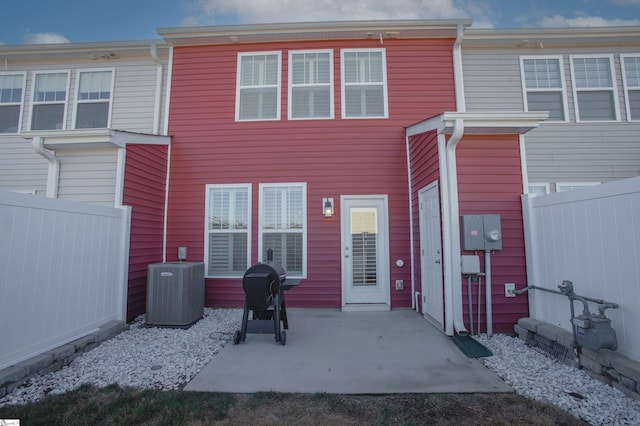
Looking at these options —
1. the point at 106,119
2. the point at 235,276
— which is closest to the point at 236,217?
the point at 235,276

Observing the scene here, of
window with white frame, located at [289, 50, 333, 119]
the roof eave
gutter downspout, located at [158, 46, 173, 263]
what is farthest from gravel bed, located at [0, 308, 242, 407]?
the roof eave

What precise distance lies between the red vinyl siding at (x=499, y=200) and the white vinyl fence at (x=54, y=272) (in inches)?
181

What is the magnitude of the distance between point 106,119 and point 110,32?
3.53m

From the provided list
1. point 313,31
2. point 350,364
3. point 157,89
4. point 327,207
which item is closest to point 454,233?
point 350,364

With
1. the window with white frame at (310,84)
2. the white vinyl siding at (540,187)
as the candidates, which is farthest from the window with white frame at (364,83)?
the white vinyl siding at (540,187)

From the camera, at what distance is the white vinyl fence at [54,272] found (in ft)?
8.58

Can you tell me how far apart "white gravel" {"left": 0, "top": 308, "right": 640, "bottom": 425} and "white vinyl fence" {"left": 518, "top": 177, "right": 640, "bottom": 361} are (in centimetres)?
49

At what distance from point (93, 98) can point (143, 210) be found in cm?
311

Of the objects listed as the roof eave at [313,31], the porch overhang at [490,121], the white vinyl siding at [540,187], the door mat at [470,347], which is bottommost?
the door mat at [470,347]

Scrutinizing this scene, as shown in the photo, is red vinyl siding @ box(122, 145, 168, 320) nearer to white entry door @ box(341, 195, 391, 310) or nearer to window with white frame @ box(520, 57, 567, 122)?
white entry door @ box(341, 195, 391, 310)

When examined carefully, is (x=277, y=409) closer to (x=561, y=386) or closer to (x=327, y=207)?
(x=561, y=386)

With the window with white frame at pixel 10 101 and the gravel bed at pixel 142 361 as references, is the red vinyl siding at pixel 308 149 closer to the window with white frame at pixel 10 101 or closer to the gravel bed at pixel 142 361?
the gravel bed at pixel 142 361

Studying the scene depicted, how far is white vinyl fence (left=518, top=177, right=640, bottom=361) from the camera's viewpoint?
2.47 m

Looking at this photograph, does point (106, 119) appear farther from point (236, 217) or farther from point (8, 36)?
point (8, 36)
